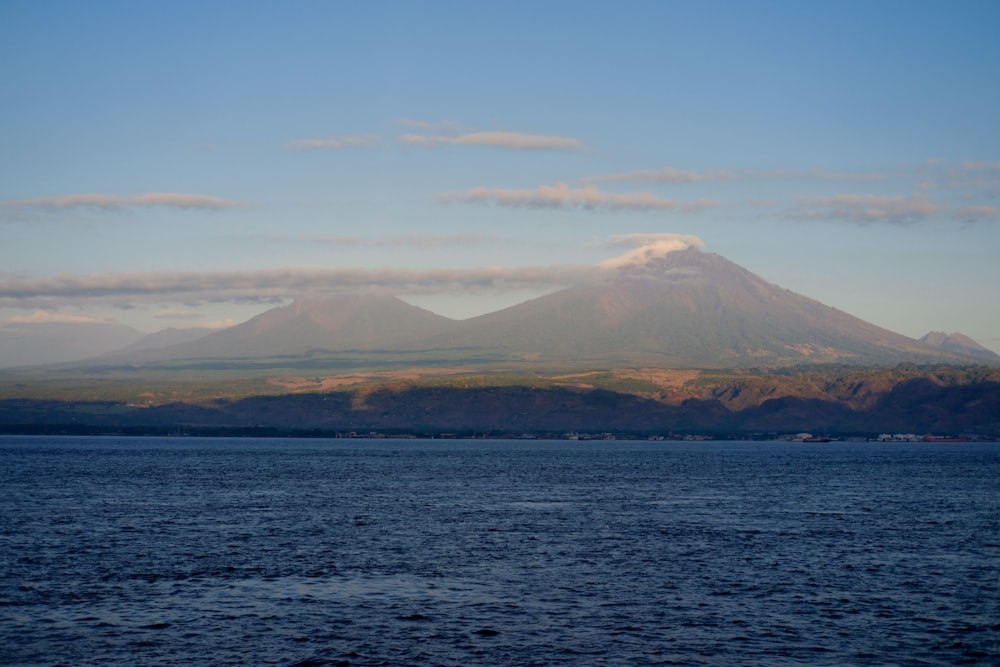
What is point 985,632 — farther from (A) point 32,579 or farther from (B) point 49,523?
(B) point 49,523

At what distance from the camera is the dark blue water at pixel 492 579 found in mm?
30719

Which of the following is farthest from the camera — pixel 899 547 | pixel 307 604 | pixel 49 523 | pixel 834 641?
pixel 49 523

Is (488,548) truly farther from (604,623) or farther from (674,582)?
(604,623)

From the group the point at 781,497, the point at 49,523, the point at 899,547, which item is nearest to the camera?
the point at 899,547

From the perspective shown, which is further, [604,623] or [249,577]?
[249,577]

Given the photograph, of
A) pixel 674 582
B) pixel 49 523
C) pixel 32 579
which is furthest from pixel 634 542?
pixel 49 523

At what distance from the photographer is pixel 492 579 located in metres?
41.2

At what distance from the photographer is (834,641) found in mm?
31719

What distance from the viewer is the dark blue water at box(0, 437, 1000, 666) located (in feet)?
101

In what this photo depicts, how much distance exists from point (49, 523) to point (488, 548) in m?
26.2

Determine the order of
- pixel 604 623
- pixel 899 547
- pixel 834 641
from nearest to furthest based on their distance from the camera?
pixel 834 641
pixel 604 623
pixel 899 547

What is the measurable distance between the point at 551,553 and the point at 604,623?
1424cm

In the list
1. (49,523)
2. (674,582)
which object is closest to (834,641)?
(674,582)

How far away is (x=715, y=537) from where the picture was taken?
5488 cm
